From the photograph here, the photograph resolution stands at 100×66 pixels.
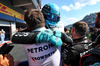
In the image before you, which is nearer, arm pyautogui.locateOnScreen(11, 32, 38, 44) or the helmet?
arm pyautogui.locateOnScreen(11, 32, 38, 44)

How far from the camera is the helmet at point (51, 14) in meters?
1.10

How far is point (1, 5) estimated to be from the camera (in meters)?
8.33

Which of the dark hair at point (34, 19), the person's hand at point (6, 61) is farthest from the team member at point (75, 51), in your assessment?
the person's hand at point (6, 61)

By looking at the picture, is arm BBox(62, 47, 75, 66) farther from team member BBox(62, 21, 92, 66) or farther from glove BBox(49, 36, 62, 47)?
glove BBox(49, 36, 62, 47)

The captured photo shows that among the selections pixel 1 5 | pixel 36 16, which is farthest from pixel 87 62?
pixel 1 5

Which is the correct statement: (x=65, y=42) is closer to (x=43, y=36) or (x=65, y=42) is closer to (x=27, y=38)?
(x=43, y=36)

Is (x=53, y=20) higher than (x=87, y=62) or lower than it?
higher

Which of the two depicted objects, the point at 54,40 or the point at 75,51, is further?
the point at 75,51

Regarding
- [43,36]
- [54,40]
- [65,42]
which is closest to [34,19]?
[43,36]

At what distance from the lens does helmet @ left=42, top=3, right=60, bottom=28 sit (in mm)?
1100

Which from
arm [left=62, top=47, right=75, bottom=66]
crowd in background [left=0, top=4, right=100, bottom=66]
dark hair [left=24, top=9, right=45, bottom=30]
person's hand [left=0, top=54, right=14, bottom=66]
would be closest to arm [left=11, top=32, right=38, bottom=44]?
crowd in background [left=0, top=4, right=100, bottom=66]

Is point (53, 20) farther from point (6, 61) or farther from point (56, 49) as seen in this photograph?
point (6, 61)

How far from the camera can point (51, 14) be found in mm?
1094

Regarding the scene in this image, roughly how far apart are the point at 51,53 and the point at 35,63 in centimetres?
24
